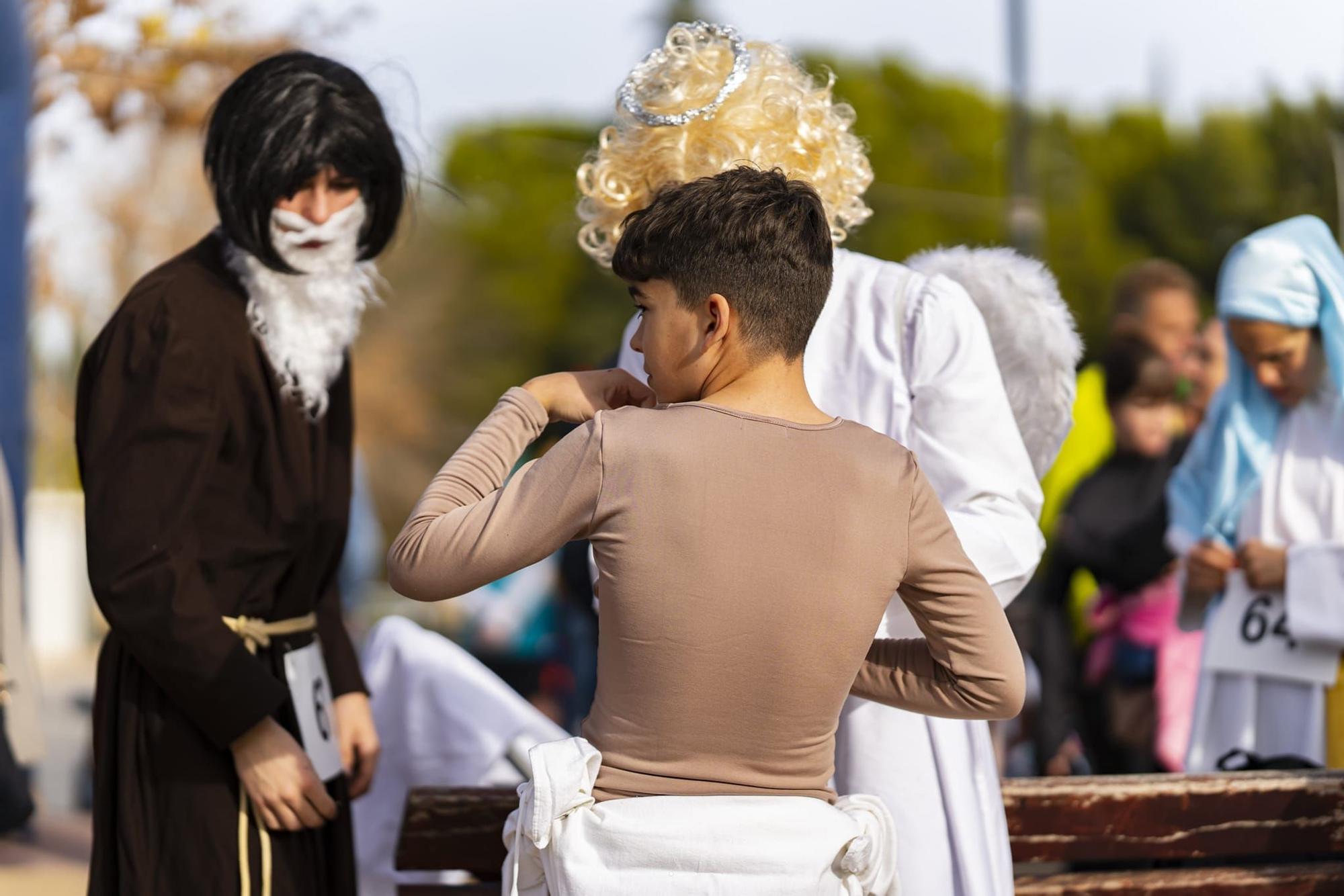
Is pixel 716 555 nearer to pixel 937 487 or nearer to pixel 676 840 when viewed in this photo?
pixel 676 840

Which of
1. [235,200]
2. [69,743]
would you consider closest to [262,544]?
[235,200]

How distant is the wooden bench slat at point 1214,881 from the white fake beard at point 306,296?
1634mm

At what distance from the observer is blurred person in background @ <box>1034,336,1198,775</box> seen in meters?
5.49

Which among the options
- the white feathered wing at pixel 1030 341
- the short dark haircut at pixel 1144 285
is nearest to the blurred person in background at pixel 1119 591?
the short dark haircut at pixel 1144 285

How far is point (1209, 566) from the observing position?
3.96 m

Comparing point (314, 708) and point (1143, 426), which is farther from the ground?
point (314, 708)

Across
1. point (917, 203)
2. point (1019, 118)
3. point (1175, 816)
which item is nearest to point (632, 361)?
point (1175, 816)

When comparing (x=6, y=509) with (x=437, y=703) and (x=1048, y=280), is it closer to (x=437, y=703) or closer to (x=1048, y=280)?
(x=437, y=703)

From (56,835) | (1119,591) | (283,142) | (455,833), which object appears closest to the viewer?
(283,142)

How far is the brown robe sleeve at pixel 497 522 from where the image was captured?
5.89 feet

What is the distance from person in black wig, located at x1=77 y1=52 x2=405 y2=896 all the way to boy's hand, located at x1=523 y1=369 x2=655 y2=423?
0.78 meters

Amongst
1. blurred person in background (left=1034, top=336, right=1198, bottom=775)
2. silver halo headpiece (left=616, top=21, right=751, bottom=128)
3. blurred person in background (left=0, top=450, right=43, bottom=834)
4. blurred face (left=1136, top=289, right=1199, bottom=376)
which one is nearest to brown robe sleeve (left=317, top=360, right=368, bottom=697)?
silver halo headpiece (left=616, top=21, right=751, bottom=128)

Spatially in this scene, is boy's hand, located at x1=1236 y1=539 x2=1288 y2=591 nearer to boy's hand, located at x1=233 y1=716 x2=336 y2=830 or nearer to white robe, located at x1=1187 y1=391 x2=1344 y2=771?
white robe, located at x1=1187 y1=391 x2=1344 y2=771

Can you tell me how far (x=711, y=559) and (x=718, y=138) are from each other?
0.86 m
